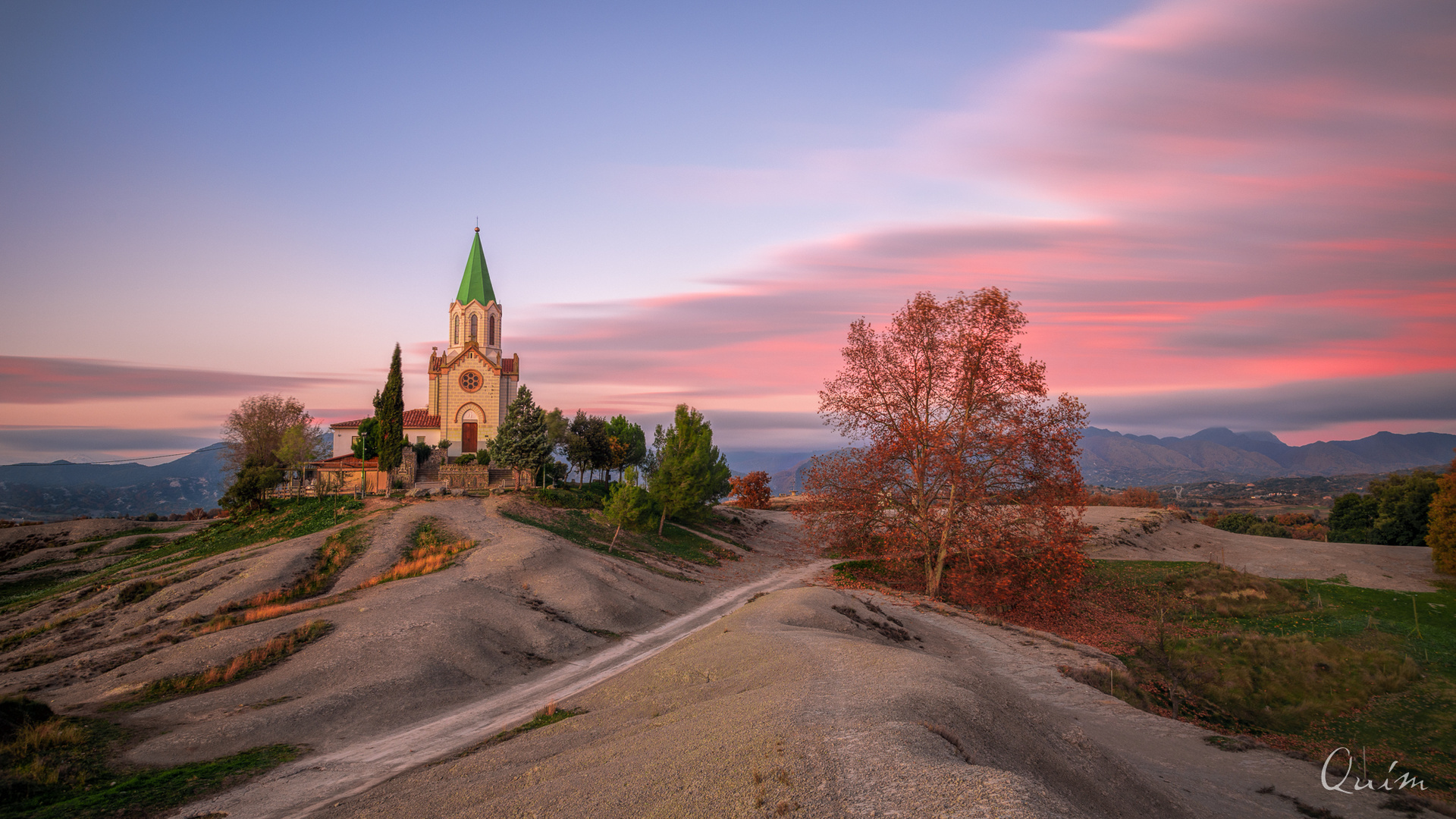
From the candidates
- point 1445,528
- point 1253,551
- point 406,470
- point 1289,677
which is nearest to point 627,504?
point 406,470

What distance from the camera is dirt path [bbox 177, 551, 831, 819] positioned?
1148cm

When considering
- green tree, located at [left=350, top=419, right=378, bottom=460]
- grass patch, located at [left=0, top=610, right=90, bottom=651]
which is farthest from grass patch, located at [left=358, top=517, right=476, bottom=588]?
green tree, located at [left=350, top=419, right=378, bottom=460]

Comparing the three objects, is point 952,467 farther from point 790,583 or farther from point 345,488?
point 345,488

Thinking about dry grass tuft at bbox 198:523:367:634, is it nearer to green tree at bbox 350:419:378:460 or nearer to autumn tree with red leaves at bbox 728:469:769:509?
green tree at bbox 350:419:378:460

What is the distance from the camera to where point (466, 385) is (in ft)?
208

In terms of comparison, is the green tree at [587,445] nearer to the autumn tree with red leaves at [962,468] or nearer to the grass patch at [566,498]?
the grass patch at [566,498]

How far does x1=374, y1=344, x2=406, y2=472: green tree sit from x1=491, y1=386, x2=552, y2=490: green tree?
276 inches

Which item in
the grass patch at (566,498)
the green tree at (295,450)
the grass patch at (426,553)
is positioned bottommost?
the grass patch at (426,553)

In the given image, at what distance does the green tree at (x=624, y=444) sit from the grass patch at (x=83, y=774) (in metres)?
45.8

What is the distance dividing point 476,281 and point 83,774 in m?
60.7

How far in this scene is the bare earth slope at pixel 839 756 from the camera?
25.8 ft

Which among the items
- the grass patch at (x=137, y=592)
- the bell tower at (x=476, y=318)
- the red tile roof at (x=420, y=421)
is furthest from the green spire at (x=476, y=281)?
the grass patch at (x=137, y=592)

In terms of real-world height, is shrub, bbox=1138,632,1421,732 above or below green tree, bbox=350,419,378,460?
below

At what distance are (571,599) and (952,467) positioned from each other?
1659 centimetres
